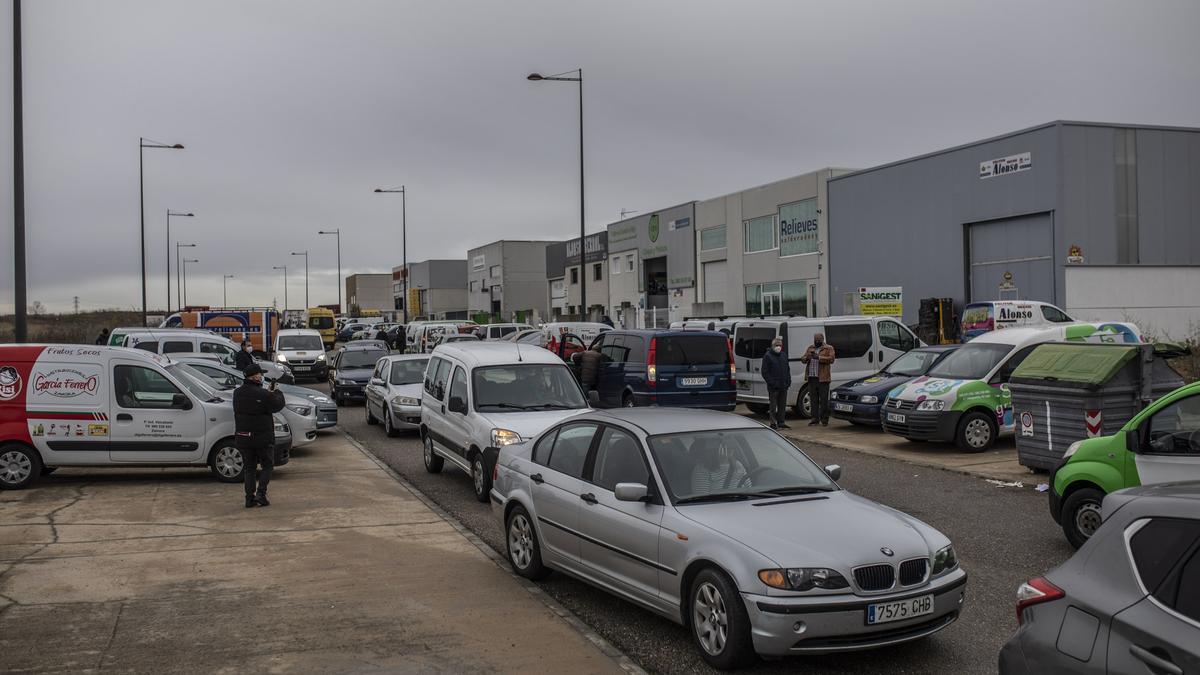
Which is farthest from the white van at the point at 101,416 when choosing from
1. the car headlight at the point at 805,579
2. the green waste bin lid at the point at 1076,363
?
the green waste bin lid at the point at 1076,363

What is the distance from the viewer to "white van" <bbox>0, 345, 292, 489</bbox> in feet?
40.8

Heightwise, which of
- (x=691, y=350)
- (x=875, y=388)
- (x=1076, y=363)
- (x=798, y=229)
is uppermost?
(x=798, y=229)

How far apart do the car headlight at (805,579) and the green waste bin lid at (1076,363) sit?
732 centimetres

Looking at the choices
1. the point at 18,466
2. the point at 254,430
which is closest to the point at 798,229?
the point at 254,430

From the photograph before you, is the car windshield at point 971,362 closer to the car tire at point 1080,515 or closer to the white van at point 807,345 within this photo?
→ the white van at point 807,345

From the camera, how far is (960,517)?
1023cm

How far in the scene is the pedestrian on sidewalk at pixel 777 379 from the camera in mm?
18562

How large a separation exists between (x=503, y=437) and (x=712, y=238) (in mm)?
39045

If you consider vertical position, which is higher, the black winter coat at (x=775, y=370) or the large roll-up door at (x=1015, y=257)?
the large roll-up door at (x=1015, y=257)

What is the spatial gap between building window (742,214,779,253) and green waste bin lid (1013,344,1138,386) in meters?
32.0

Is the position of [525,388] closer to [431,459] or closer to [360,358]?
[431,459]

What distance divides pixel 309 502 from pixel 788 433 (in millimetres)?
9582

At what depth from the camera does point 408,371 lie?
65.3ft

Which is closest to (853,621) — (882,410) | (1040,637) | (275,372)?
(1040,637)
